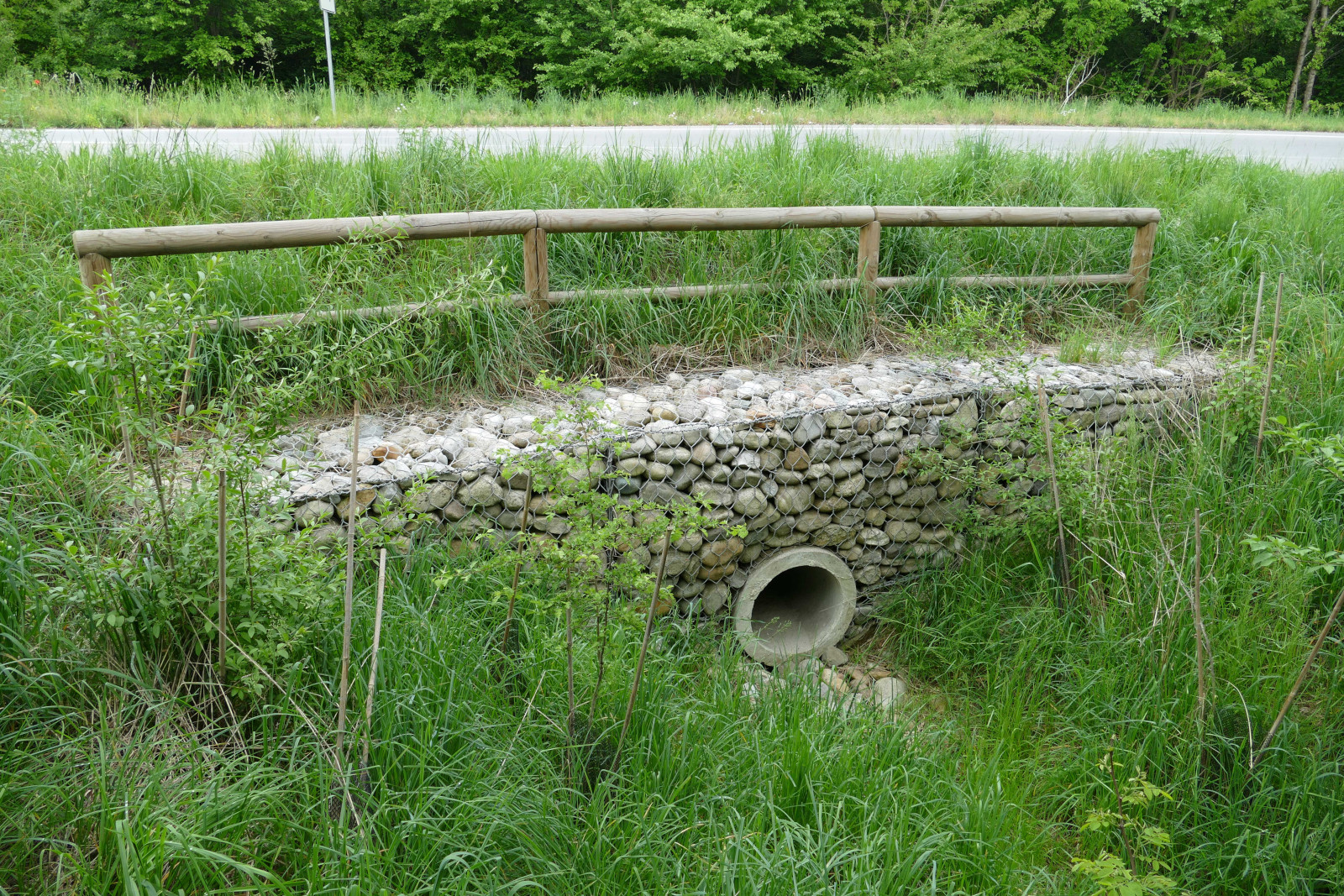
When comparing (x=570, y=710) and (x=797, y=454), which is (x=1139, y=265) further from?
(x=570, y=710)

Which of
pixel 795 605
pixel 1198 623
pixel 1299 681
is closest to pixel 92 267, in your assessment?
pixel 795 605

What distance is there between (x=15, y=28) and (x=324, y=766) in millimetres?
18219

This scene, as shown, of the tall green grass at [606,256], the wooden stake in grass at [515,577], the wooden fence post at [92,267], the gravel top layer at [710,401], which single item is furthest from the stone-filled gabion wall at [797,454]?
the wooden fence post at [92,267]

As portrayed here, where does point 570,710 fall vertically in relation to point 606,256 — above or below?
Answer: below

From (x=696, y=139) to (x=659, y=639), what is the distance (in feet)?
25.8

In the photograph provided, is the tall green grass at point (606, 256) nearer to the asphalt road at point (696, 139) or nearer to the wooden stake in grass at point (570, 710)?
the asphalt road at point (696, 139)

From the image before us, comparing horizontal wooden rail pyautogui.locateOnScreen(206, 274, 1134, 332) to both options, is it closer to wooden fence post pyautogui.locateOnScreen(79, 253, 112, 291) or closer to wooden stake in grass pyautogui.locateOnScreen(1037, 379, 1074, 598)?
wooden fence post pyautogui.locateOnScreen(79, 253, 112, 291)

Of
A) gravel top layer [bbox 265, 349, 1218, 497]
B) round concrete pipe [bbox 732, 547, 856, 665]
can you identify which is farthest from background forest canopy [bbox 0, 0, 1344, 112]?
round concrete pipe [bbox 732, 547, 856, 665]

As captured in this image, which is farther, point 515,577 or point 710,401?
point 710,401

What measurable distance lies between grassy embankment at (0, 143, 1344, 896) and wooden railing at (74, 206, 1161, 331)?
0.16m

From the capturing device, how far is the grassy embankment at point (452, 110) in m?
8.81

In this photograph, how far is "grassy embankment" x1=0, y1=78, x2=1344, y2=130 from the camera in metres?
8.81

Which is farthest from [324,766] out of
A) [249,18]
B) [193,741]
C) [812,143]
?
[249,18]

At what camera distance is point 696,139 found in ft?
34.0
